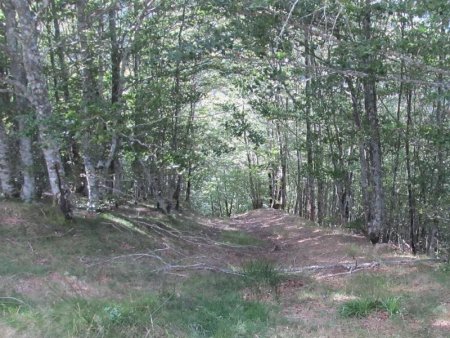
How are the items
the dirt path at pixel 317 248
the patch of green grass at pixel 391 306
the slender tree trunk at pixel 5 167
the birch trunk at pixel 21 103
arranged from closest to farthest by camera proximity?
the patch of green grass at pixel 391 306 → the birch trunk at pixel 21 103 → the dirt path at pixel 317 248 → the slender tree trunk at pixel 5 167

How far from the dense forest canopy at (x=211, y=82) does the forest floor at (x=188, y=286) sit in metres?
1.27

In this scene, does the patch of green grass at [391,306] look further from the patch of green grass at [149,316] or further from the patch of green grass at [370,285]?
the patch of green grass at [149,316]

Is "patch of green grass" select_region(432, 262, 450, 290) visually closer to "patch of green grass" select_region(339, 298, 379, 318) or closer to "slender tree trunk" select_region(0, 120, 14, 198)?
"patch of green grass" select_region(339, 298, 379, 318)

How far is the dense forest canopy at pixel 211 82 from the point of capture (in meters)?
9.16

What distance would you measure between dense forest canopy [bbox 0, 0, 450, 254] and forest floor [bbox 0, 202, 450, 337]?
4.17 ft

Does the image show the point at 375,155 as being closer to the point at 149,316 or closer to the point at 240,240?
the point at 240,240

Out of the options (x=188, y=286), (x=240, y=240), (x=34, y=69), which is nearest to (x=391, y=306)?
(x=188, y=286)

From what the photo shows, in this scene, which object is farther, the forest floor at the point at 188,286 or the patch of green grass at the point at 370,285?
the patch of green grass at the point at 370,285

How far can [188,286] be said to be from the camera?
340 inches

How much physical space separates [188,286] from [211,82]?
11.7 meters

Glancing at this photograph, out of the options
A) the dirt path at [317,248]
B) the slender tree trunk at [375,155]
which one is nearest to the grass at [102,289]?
the dirt path at [317,248]

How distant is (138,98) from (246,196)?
3077 centimetres

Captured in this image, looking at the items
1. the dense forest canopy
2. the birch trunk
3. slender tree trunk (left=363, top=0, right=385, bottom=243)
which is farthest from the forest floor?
the dense forest canopy

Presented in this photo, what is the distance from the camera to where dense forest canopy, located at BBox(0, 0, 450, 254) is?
9.16 meters
